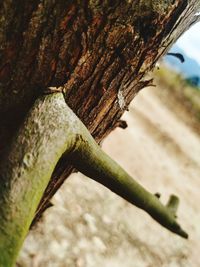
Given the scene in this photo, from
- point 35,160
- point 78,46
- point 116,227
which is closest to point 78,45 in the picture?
point 78,46

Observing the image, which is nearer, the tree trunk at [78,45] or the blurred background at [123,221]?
the tree trunk at [78,45]

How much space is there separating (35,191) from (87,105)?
46cm

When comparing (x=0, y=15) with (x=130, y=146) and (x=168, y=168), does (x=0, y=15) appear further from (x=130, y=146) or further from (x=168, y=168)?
(x=168, y=168)

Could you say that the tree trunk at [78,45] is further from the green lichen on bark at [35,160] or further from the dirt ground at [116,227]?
the dirt ground at [116,227]

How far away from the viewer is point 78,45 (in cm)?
112

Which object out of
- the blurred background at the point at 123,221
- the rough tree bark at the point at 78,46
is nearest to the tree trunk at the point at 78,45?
the rough tree bark at the point at 78,46

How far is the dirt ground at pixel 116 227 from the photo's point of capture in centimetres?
296

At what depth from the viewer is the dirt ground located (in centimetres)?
296

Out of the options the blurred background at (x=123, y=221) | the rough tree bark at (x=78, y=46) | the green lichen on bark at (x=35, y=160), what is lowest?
the blurred background at (x=123, y=221)

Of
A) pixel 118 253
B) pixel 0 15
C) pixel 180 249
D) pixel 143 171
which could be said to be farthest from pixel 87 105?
pixel 143 171

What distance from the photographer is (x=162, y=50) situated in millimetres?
Answer: 1304

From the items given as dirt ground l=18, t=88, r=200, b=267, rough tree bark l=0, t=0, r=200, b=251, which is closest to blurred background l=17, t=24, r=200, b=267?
dirt ground l=18, t=88, r=200, b=267

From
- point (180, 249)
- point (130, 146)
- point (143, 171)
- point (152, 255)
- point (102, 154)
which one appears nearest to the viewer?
point (102, 154)

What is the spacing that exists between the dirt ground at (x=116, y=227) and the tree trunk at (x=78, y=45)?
6.01 feet
